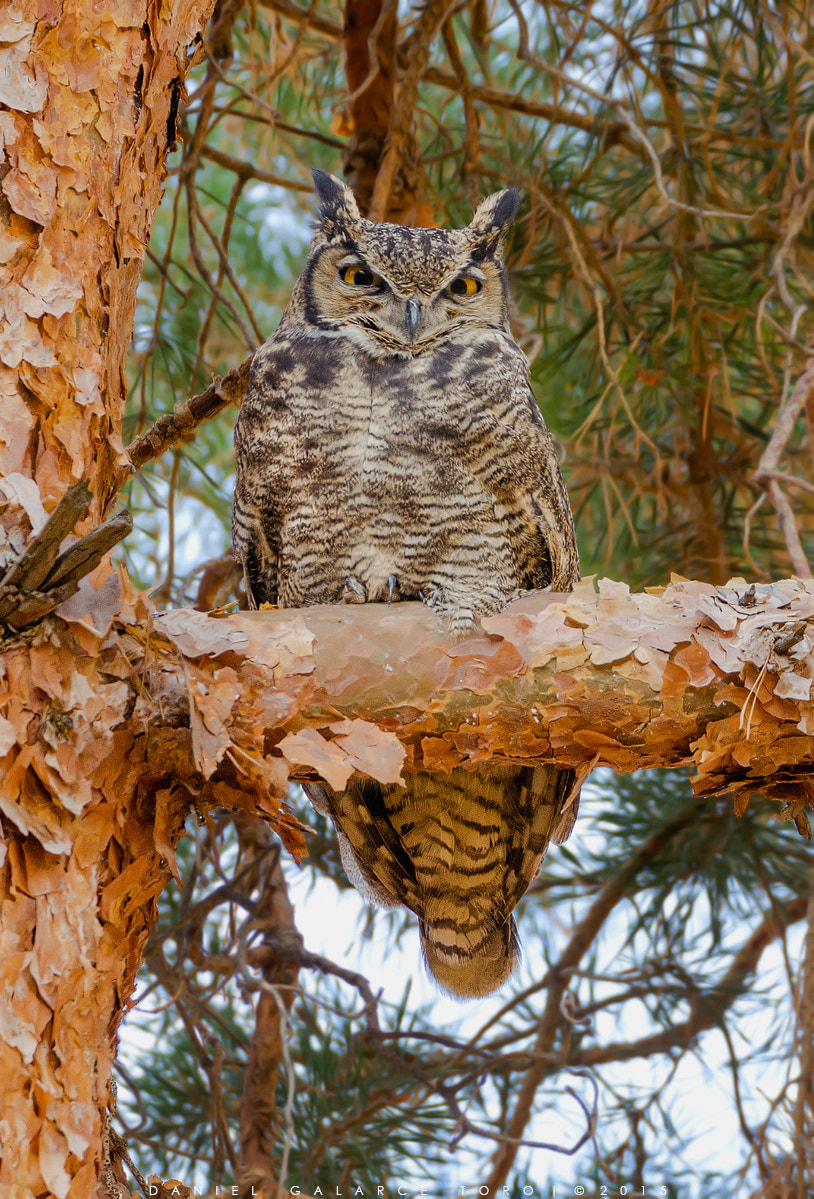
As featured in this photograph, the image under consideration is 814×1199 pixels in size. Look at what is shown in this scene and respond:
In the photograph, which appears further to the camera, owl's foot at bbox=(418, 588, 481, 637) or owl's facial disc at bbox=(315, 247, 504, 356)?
owl's facial disc at bbox=(315, 247, 504, 356)

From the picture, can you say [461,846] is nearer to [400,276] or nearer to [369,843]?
[369,843]

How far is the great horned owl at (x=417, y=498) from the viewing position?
5.34ft

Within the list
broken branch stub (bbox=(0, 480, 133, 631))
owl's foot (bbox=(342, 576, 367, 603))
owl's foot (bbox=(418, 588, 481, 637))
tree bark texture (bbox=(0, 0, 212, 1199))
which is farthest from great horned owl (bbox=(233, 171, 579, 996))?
broken branch stub (bbox=(0, 480, 133, 631))

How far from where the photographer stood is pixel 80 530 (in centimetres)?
112

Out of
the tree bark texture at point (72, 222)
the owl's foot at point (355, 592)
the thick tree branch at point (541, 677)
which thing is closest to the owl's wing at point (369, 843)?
the owl's foot at point (355, 592)

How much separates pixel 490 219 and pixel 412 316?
0.98ft

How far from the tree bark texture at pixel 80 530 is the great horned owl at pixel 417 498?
17.1 inches

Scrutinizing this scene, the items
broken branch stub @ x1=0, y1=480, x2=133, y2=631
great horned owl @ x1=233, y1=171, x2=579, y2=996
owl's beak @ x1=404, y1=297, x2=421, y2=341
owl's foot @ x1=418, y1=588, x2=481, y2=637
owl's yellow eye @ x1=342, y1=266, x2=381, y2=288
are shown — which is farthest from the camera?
owl's yellow eye @ x1=342, y1=266, x2=381, y2=288

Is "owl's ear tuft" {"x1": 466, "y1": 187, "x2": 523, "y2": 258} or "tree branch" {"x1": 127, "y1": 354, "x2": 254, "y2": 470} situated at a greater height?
"owl's ear tuft" {"x1": 466, "y1": 187, "x2": 523, "y2": 258}

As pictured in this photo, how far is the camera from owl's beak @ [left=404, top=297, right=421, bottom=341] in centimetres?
174

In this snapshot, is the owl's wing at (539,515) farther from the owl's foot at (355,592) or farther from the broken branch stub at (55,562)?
the broken branch stub at (55,562)

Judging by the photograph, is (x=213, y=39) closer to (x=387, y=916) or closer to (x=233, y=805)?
(x=233, y=805)

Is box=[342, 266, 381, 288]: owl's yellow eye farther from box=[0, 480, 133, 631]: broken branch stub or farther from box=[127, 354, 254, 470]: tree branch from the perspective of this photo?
box=[0, 480, 133, 631]: broken branch stub

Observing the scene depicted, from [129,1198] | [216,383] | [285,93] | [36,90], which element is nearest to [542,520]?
[216,383]
